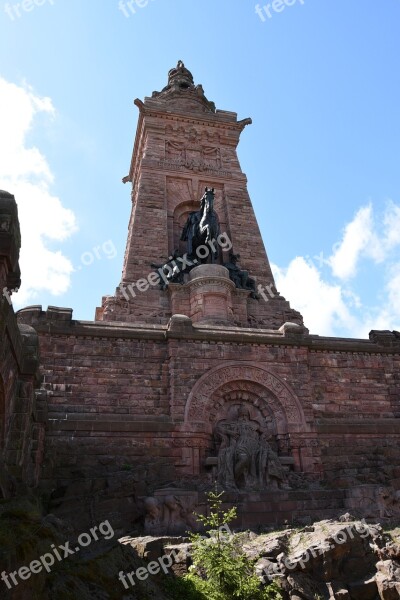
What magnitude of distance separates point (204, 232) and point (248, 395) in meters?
8.75

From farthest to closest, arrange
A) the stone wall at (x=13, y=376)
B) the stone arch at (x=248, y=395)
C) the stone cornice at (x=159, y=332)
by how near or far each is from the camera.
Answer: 1. the stone cornice at (x=159, y=332)
2. the stone arch at (x=248, y=395)
3. the stone wall at (x=13, y=376)

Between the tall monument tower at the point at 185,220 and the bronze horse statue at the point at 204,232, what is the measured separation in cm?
42

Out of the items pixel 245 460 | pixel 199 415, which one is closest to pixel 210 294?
pixel 199 415

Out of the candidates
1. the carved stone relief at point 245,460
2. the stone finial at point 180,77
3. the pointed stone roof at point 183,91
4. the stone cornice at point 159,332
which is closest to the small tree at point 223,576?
the carved stone relief at point 245,460

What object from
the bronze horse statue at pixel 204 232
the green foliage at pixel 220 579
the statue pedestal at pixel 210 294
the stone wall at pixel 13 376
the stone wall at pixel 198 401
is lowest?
the green foliage at pixel 220 579

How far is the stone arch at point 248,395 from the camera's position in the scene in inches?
510

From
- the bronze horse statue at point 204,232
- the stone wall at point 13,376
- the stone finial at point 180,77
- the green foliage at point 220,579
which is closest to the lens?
the green foliage at point 220,579

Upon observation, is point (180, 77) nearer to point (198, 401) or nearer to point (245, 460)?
point (198, 401)

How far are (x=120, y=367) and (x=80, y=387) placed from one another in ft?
3.66

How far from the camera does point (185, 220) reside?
23.6 m

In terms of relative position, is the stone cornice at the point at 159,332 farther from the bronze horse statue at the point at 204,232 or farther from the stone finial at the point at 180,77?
the stone finial at the point at 180,77

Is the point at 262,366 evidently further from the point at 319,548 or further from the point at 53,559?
the point at 53,559

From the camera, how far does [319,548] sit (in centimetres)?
811

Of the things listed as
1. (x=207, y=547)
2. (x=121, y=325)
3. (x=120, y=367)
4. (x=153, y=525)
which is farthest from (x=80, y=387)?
(x=207, y=547)
